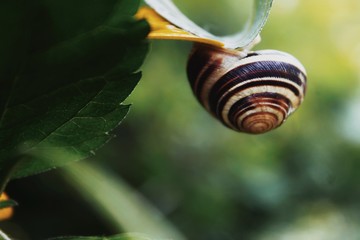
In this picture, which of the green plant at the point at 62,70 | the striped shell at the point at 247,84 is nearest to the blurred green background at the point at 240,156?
the striped shell at the point at 247,84

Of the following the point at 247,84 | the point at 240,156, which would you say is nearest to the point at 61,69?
the point at 247,84

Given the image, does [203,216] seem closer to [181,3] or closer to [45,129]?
[181,3]

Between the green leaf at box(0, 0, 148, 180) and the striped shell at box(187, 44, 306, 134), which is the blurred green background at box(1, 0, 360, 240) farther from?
the green leaf at box(0, 0, 148, 180)

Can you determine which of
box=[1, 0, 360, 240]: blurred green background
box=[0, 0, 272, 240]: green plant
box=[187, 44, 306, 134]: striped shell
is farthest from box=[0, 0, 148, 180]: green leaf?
box=[1, 0, 360, 240]: blurred green background

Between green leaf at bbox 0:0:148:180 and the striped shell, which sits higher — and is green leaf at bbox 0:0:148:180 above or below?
below

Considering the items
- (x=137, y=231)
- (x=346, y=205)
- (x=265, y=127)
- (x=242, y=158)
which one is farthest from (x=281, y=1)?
(x=137, y=231)

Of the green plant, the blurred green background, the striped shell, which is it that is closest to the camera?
the green plant
